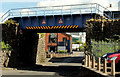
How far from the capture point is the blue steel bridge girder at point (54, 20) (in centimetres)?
2834

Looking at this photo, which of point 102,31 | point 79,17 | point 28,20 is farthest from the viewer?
point 28,20

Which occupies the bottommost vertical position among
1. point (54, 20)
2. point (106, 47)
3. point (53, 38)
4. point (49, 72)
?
point (49, 72)

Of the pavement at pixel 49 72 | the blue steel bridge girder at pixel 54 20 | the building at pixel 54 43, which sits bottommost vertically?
the pavement at pixel 49 72

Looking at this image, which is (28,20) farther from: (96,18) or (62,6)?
(96,18)

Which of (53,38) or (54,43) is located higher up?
(53,38)

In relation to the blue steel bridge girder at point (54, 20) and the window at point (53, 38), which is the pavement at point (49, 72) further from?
the window at point (53, 38)

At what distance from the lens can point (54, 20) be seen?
2947 cm

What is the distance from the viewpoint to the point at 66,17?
28969mm

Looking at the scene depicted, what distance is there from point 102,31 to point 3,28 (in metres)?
15.9

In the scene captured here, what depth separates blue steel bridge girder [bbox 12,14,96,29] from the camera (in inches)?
1116

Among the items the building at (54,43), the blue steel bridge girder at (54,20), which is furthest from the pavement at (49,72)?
the building at (54,43)

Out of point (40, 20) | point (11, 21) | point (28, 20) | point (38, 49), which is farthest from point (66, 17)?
point (38, 49)

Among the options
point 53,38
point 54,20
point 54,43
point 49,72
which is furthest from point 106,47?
point 54,43

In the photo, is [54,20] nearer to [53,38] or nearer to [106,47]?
[106,47]
